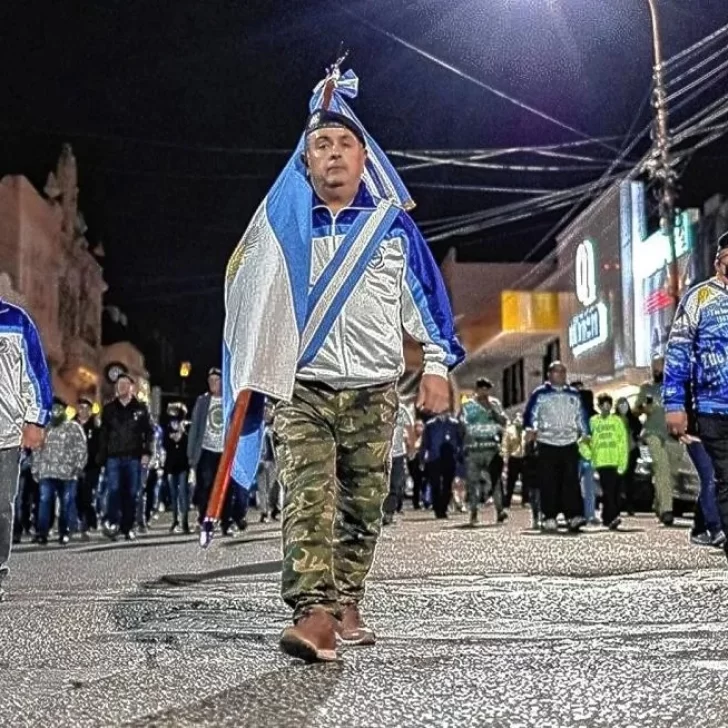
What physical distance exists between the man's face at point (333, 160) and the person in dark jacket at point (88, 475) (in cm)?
1066

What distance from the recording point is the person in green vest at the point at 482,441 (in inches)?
624

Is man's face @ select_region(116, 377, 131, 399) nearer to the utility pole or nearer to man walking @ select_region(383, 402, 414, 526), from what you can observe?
man walking @ select_region(383, 402, 414, 526)

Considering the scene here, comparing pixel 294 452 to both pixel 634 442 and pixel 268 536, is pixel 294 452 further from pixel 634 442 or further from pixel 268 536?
pixel 634 442

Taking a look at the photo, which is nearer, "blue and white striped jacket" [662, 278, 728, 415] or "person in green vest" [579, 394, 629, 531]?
"blue and white striped jacket" [662, 278, 728, 415]

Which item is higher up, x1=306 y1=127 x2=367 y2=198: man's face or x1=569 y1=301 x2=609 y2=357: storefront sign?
x1=569 y1=301 x2=609 y2=357: storefront sign

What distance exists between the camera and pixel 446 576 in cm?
781

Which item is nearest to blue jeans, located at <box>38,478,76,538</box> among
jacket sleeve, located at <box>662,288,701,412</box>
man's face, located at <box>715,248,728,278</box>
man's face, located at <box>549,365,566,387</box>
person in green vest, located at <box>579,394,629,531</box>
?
man's face, located at <box>549,365,566,387</box>

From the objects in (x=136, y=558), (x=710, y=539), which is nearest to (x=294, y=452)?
(x=136, y=558)

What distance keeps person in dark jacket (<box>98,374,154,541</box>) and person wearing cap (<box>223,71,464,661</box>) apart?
9430mm

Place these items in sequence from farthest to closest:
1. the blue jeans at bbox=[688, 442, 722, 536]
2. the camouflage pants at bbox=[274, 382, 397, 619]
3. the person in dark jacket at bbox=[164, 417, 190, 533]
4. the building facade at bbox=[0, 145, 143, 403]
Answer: the building facade at bbox=[0, 145, 143, 403] → the person in dark jacket at bbox=[164, 417, 190, 533] → the blue jeans at bbox=[688, 442, 722, 536] → the camouflage pants at bbox=[274, 382, 397, 619]

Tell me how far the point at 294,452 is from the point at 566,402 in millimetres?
9888

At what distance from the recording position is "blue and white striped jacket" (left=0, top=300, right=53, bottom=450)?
715 cm

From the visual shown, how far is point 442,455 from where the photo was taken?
1817 cm

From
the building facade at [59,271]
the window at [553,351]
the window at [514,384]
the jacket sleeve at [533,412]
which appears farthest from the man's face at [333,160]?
the window at [514,384]
